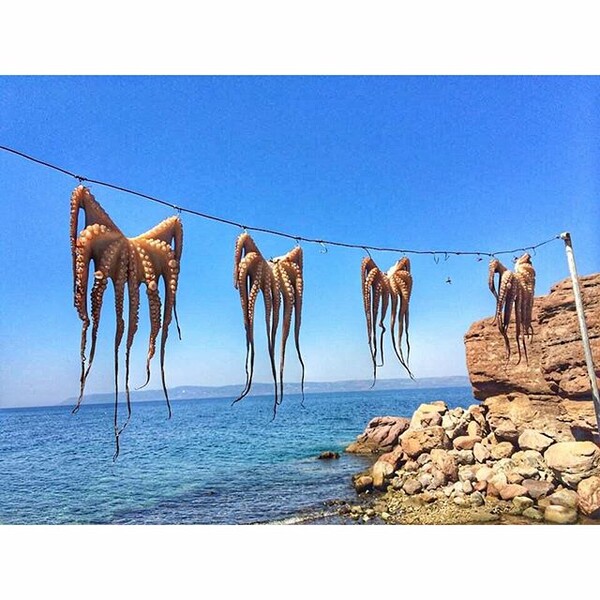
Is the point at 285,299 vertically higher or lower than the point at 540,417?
higher

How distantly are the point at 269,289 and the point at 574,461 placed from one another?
5.95 metres

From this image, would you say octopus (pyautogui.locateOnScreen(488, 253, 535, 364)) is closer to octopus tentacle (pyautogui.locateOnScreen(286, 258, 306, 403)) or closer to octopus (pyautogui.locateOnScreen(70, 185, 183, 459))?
octopus tentacle (pyautogui.locateOnScreen(286, 258, 306, 403))

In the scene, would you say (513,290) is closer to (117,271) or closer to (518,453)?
(117,271)

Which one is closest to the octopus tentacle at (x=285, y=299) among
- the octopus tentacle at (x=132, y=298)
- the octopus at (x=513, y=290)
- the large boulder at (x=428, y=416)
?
the octopus tentacle at (x=132, y=298)

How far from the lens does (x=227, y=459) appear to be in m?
14.0

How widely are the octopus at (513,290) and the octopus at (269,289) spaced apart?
156 cm

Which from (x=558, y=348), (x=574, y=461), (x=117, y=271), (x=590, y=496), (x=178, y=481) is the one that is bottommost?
(x=178, y=481)

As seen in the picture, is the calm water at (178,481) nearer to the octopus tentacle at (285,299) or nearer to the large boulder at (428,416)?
the large boulder at (428,416)

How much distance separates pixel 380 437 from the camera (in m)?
13.2

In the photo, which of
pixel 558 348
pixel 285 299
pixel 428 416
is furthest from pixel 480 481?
pixel 285 299
